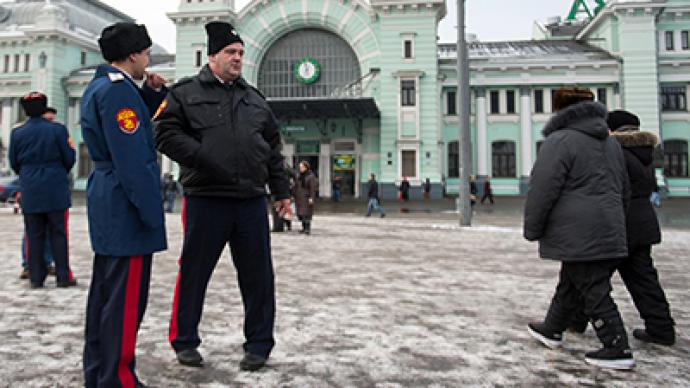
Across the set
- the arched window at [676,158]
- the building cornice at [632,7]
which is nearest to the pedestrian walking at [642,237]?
the building cornice at [632,7]

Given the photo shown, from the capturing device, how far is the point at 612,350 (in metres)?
2.68

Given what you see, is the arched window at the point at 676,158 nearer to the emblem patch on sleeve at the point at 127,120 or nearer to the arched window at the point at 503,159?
the arched window at the point at 503,159

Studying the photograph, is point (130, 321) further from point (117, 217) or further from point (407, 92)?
point (407, 92)

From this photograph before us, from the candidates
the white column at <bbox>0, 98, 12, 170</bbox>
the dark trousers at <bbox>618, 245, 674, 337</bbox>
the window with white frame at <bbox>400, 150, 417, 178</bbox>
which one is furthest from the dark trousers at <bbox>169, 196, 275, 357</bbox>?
the white column at <bbox>0, 98, 12, 170</bbox>

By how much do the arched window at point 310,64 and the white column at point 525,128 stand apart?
1171 cm

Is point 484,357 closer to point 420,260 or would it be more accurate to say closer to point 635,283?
point 635,283

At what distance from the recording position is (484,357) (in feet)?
9.27

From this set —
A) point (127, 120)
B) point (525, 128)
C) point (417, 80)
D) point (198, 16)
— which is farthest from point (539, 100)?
point (127, 120)

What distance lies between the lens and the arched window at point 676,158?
102ft

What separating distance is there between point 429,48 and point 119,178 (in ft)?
98.3

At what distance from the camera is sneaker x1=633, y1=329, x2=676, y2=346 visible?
10.1 feet

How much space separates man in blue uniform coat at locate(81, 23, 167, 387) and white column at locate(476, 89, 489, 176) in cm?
3181

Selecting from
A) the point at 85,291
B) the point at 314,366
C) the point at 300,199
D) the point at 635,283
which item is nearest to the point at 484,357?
the point at 314,366

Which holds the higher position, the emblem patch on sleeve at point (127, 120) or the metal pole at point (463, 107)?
the metal pole at point (463, 107)
